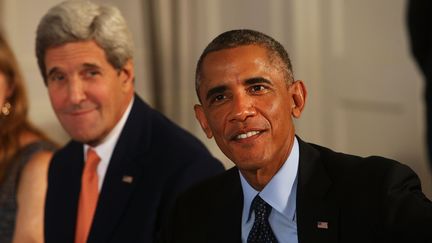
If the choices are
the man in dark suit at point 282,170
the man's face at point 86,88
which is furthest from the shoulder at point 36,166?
the man in dark suit at point 282,170

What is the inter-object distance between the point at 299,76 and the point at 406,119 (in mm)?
507

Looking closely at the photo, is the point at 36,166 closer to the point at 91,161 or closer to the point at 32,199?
the point at 32,199

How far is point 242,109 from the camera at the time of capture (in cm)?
118

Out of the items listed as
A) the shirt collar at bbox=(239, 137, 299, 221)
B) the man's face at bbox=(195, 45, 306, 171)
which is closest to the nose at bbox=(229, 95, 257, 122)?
the man's face at bbox=(195, 45, 306, 171)

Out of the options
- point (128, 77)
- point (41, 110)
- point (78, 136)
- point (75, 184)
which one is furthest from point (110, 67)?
point (41, 110)

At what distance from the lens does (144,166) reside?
1752 millimetres

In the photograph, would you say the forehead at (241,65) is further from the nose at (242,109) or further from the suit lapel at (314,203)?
the suit lapel at (314,203)

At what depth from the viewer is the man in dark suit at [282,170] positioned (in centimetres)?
118

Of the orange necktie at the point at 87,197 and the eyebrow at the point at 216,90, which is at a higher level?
the eyebrow at the point at 216,90

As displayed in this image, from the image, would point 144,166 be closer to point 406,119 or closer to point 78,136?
point 78,136

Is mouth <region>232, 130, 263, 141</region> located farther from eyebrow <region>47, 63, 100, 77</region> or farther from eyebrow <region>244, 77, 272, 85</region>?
eyebrow <region>47, 63, 100, 77</region>

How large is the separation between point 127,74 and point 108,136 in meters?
0.14

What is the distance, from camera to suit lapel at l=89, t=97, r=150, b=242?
172 centimetres

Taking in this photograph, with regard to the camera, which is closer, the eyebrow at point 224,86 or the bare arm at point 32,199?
the eyebrow at point 224,86
